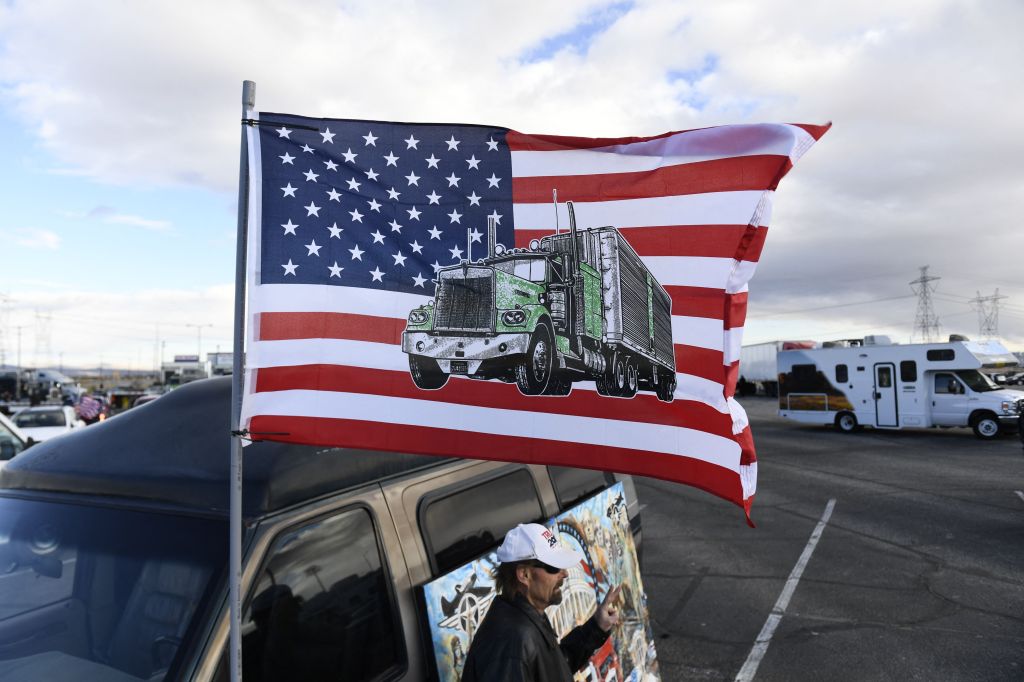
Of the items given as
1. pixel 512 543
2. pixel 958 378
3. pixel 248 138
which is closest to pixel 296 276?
pixel 248 138

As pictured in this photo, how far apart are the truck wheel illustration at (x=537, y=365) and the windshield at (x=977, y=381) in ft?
73.5

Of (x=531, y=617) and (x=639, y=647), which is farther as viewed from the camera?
(x=639, y=647)

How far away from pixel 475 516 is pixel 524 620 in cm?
107

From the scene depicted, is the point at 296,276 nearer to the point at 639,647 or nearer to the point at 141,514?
the point at 141,514

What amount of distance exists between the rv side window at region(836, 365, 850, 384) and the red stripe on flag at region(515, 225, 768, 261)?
890 inches

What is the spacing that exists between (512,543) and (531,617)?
0.86 ft

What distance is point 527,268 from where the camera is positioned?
3.06m

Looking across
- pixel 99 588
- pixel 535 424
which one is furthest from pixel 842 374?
pixel 99 588

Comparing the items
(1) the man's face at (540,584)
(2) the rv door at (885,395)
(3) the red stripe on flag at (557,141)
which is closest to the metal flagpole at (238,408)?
(1) the man's face at (540,584)

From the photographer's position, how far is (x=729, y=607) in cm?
642

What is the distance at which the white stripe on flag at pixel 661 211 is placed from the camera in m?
2.88

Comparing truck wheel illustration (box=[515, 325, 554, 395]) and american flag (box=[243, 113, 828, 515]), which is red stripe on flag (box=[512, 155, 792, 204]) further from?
truck wheel illustration (box=[515, 325, 554, 395])

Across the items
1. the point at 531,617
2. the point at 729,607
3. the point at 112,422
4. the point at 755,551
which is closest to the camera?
the point at 531,617

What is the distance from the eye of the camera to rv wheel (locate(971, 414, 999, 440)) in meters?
20.0
